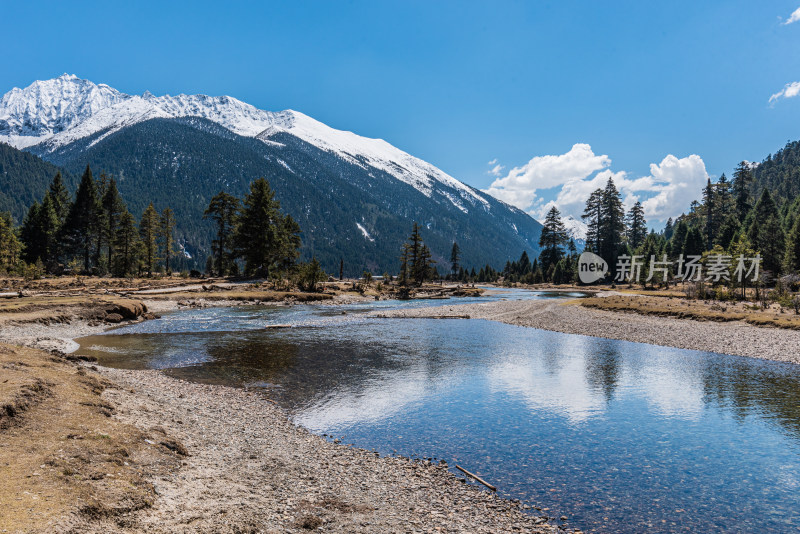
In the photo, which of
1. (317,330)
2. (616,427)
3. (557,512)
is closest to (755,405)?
(616,427)

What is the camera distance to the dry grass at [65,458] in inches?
275

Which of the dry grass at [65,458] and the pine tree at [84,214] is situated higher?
the pine tree at [84,214]

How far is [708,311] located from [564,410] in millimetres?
36289

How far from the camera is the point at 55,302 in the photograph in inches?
1484

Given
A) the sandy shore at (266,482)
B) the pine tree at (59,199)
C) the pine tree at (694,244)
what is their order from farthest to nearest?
the pine tree at (694,244)
the pine tree at (59,199)
the sandy shore at (266,482)

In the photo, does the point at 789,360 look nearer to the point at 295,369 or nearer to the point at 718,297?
the point at 295,369

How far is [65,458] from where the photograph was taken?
9.09 m

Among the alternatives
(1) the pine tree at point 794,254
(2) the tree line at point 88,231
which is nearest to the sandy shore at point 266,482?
(2) the tree line at point 88,231

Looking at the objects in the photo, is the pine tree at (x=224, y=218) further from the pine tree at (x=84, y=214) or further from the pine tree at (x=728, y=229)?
the pine tree at (x=728, y=229)

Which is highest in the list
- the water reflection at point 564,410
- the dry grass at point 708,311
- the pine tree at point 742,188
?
the pine tree at point 742,188

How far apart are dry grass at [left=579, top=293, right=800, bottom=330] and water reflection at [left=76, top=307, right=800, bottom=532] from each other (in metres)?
13.0

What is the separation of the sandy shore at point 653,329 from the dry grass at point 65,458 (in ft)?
118

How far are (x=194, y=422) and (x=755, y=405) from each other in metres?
23.3

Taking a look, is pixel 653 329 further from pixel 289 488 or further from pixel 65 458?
pixel 65 458
